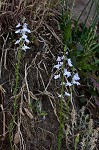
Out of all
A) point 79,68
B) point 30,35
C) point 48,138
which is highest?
point 30,35

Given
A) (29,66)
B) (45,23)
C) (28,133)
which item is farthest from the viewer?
(45,23)

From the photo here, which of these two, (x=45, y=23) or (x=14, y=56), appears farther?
(x=45, y=23)

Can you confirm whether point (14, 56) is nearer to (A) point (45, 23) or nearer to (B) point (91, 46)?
(A) point (45, 23)

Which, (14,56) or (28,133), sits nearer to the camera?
(28,133)

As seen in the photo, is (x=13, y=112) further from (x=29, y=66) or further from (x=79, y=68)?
(x=79, y=68)

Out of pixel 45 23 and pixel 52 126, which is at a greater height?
pixel 45 23

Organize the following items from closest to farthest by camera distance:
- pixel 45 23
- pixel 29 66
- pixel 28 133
Result: pixel 28 133
pixel 29 66
pixel 45 23

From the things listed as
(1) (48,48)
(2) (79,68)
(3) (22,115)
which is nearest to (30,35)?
(1) (48,48)

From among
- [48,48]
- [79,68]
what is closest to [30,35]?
[48,48]

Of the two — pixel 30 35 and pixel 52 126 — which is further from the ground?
pixel 30 35
